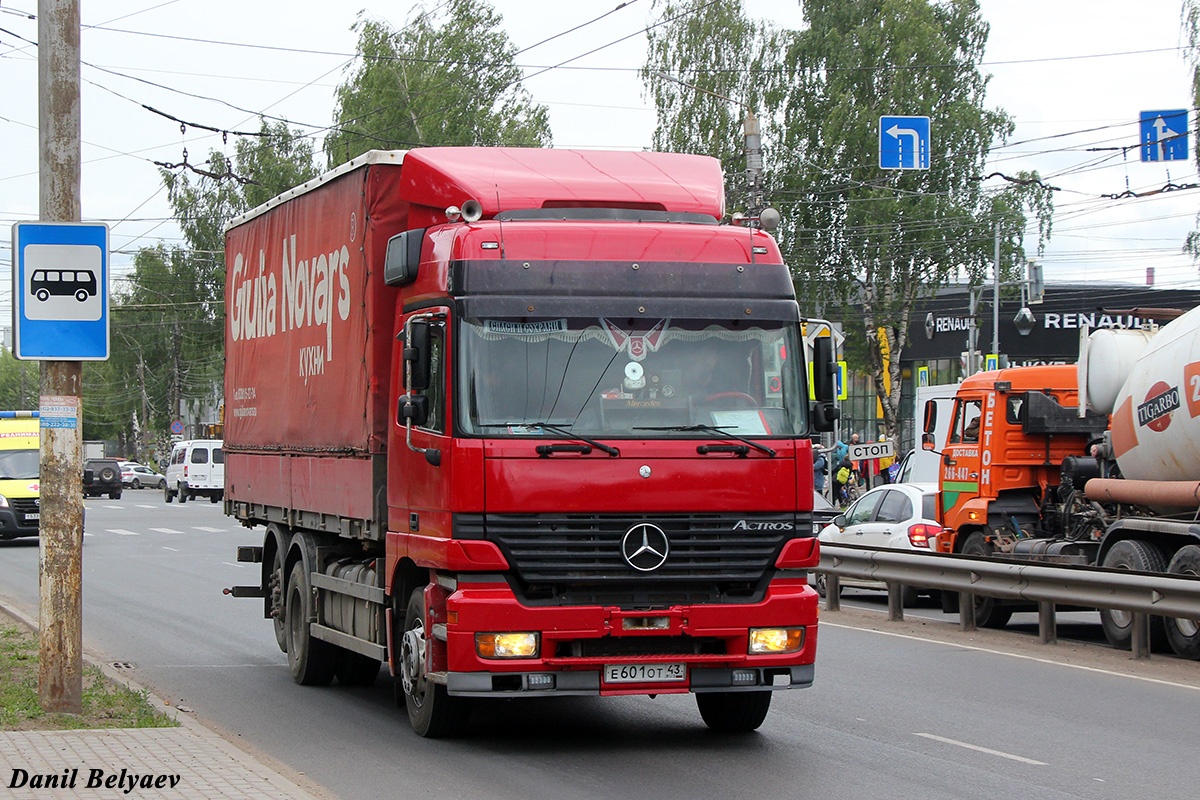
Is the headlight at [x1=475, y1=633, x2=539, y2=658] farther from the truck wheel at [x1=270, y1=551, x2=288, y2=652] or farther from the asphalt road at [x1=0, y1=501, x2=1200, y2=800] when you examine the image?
the truck wheel at [x1=270, y1=551, x2=288, y2=652]

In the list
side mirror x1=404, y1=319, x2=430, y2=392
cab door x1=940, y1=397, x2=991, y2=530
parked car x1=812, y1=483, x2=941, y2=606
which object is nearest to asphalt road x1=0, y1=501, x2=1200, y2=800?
side mirror x1=404, y1=319, x2=430, y2=392

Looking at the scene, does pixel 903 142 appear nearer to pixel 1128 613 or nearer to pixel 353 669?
pixel 1128 613

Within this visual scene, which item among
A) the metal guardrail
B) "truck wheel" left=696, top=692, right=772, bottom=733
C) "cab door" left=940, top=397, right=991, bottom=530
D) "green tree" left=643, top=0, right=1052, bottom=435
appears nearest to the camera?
"truck wheel" left=696, top=692, right=772, bottom=733

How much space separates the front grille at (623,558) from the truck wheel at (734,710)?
1.09 m

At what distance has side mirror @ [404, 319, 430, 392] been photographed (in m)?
8.48

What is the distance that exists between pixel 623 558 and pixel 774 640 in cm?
104

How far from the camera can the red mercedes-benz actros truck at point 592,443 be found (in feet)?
26.8

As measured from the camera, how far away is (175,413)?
281 feet

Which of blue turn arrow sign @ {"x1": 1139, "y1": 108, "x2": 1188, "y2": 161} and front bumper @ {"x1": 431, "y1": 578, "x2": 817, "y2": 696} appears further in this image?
blue turn arrow sign @ {"x1": 1139, "y1": 108, "x2": 1188, "y2": 161}

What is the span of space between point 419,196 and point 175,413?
79584 millimetres

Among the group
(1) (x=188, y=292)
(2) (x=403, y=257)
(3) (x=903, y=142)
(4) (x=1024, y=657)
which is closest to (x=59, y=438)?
(2) (x=403, y=257)

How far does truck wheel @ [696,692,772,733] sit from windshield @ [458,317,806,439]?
71.1 inches

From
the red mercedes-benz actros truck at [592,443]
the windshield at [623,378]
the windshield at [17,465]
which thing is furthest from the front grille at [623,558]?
the windshield at [17,465]

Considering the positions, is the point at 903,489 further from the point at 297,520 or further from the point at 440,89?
the point at 440,89
